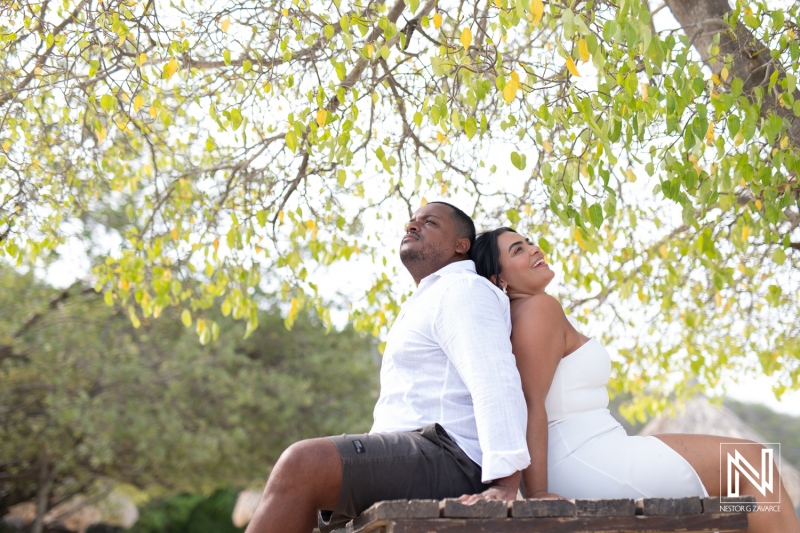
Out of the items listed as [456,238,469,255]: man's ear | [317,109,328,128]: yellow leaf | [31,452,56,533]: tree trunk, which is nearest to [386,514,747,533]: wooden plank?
[456,238,469,255]: man's ear

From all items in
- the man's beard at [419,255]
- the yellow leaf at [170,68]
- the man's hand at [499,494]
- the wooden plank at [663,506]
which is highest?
the yellow leaf at [170,68]

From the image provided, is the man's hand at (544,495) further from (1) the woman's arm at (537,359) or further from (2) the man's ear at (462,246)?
(2) the man's ear at (462,246)

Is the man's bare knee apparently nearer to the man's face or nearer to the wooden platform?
the wooden platform

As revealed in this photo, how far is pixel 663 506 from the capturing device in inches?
98.7

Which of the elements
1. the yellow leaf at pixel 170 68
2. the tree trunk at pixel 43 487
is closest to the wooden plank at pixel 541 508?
the yellow leaf at pixel 170 68

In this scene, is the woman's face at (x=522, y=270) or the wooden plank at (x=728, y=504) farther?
the woman's face at (x=522, y=270)

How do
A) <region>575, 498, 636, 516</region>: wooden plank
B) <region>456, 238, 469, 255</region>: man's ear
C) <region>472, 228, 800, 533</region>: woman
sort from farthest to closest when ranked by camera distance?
<region>456, 238, 469, 255</region>: man's ear → <region>472, 228, 800, 533</region>: woman → <region>575, 498, 636, 516</region>: wooden plank

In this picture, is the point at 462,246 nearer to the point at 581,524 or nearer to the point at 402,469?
the point at 402,469

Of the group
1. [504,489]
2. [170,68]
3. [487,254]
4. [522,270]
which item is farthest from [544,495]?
[170,68]

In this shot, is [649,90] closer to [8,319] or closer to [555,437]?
[555,437]

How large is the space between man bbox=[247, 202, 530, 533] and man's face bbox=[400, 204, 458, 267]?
8.4 inches

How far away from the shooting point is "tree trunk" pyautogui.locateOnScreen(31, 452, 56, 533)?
45.0 feet
